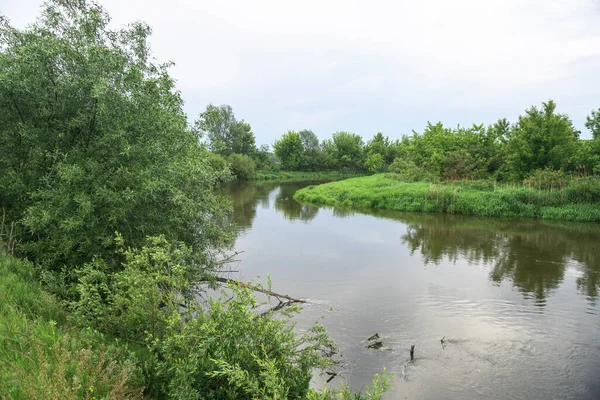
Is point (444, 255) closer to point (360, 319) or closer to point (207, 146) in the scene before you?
point (360, 319)

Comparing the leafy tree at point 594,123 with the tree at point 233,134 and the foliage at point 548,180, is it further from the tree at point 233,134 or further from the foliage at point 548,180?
the tree at point 233,134

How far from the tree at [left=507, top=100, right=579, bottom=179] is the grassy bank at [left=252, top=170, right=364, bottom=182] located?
4642cm

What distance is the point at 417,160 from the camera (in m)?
55.0

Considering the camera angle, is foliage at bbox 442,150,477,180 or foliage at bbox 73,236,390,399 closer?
foliage at bbox 73,236,390,399

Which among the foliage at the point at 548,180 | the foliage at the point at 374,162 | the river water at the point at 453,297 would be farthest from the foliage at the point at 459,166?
the foliage at the point at 374,162

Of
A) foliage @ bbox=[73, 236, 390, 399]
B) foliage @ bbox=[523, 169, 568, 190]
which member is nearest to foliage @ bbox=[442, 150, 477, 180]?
foliage @ bbox=[523, 169, 568, 190]

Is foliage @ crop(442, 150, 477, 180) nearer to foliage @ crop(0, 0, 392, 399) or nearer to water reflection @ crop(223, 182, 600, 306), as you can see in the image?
water reflection @ crop(223, 182, 600, 306)

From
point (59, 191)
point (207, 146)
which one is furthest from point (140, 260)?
point (207, 146)

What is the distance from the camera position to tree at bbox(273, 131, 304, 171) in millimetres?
87106

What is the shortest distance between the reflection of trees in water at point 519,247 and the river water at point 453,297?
0.06 meters

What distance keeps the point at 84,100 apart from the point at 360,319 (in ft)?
32.0

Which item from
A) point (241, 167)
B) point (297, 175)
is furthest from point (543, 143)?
point (297, 175)

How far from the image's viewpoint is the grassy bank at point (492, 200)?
27344 millimetres

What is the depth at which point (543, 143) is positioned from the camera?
32.5 m
